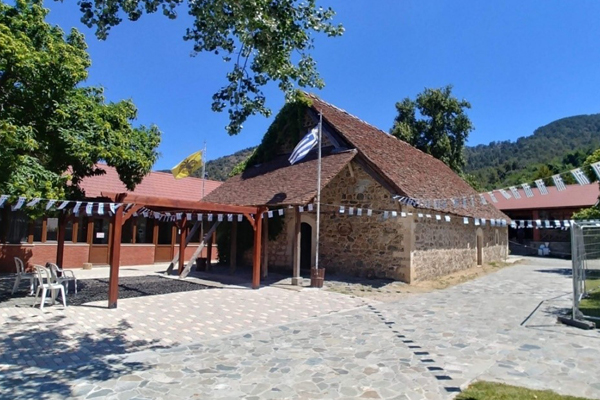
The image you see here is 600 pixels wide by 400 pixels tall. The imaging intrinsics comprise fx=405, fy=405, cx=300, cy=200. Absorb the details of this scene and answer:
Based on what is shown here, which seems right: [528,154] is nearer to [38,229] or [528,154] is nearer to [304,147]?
[304,147]

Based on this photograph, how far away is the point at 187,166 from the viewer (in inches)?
821

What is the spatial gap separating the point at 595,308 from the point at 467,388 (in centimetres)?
671

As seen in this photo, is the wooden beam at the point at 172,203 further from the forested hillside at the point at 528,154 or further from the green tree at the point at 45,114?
the forested hillside at the point at 528,154

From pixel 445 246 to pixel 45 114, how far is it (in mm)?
13306

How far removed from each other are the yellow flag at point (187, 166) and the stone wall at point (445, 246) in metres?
12.5

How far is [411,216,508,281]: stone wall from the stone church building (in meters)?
0.03

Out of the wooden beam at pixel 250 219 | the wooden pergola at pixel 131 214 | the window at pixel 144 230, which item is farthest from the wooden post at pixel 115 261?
the window at pixel 144 230

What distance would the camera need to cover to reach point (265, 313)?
8.49 meters

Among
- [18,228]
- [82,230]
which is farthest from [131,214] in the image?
[82,230]

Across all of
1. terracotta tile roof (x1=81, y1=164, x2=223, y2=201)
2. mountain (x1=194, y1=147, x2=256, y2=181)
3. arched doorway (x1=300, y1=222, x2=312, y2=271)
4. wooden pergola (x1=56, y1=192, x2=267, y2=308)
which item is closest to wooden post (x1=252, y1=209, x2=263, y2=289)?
wooden pergola (x1=56, y1=192, x2=267, y2=308)

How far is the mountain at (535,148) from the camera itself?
69438 millimetres

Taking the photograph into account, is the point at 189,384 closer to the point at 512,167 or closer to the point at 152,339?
the point at 152,339

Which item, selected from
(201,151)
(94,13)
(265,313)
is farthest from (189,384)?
(201,151)

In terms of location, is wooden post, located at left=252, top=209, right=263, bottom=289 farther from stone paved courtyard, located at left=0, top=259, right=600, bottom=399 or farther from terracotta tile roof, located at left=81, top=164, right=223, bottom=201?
terracotta tile roof, located at left=81, top=164, right=223, bottom=201
